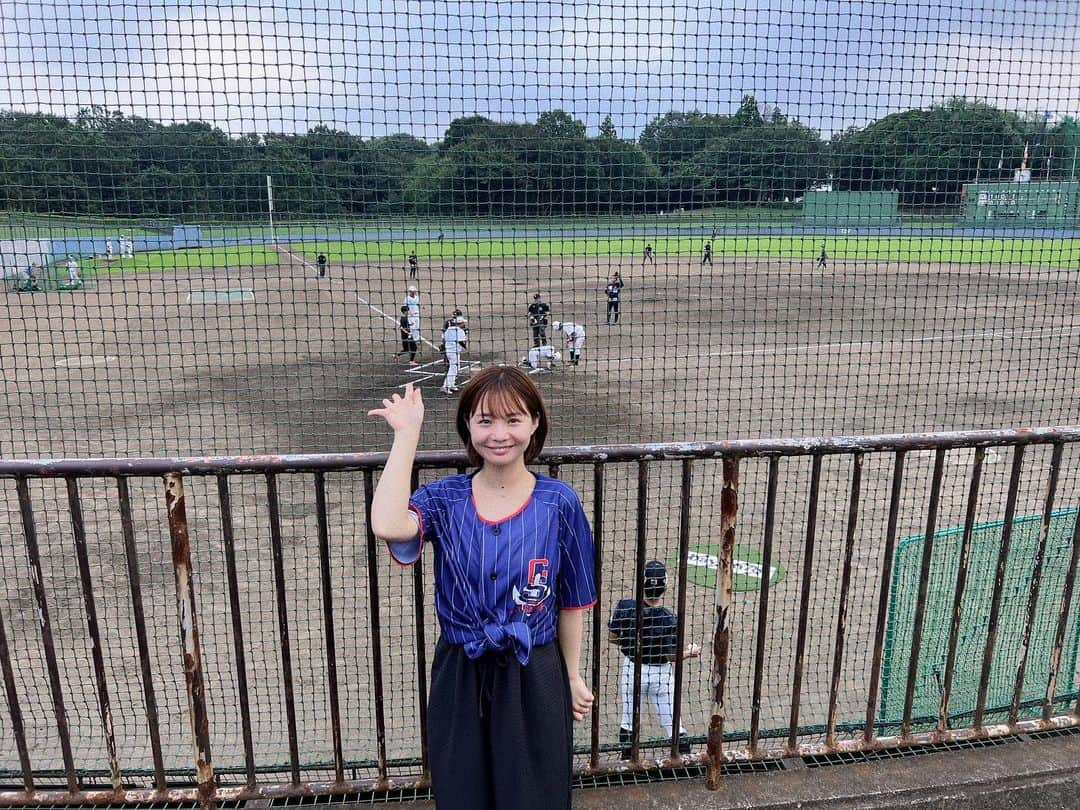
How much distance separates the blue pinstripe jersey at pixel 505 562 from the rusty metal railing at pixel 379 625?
0.94 feet

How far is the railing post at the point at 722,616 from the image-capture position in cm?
258

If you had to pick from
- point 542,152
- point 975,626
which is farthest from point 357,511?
point 975,626

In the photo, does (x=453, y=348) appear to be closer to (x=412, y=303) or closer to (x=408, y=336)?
(x=412, y=303)

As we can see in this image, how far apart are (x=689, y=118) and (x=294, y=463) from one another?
4.48 meters

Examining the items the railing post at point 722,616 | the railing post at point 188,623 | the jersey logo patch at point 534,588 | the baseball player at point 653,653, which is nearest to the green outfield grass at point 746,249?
the baseball player at point 653,653

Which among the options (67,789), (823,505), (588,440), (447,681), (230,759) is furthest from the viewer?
(588,440)

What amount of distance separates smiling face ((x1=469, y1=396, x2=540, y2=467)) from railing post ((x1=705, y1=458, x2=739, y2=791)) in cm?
82

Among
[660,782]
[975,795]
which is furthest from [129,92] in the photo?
[975,795]

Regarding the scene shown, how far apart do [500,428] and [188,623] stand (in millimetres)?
1243

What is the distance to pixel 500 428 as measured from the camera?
202cm

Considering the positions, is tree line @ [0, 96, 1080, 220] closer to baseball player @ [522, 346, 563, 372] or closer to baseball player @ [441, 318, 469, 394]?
baseball player @ [441, 318, 469, 394]

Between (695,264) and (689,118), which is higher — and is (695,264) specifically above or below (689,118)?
below

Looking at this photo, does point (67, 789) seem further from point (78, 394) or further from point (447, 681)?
point (78, 394)

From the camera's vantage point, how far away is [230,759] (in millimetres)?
4305
